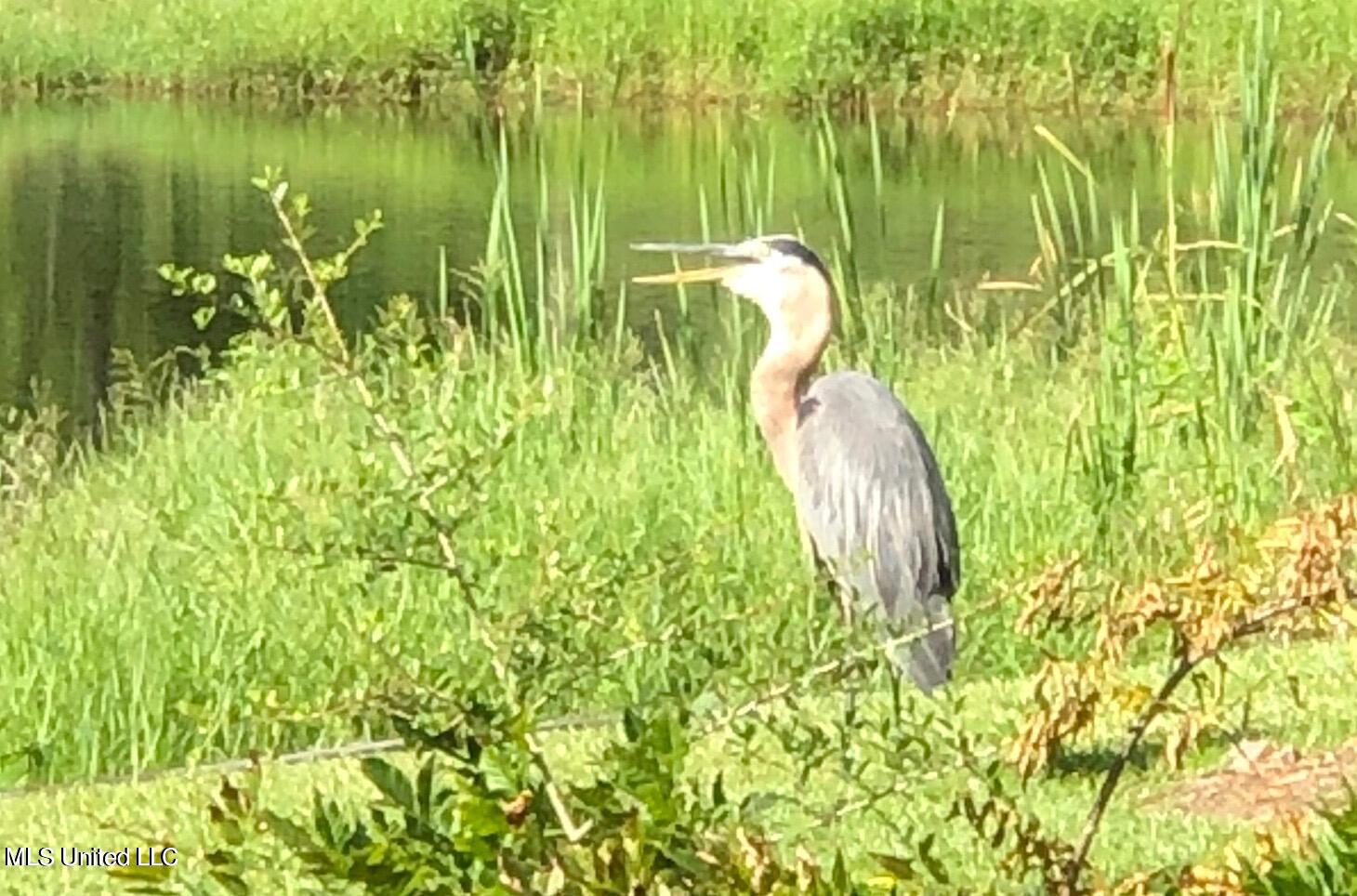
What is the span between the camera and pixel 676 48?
21984mm

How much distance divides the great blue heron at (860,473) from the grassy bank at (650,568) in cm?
16

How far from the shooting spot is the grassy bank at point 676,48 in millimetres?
20891

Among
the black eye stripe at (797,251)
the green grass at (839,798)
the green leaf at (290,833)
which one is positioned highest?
the black eye stripe at (797,251)

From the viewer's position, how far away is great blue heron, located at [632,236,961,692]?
554 cm

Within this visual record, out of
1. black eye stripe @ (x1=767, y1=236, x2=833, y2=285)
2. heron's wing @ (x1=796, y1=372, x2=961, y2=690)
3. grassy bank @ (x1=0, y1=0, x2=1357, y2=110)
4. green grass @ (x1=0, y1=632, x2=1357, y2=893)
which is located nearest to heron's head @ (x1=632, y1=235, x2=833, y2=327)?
black eye stripe @ (x1=767, y1=236, x2=833, y2=285)

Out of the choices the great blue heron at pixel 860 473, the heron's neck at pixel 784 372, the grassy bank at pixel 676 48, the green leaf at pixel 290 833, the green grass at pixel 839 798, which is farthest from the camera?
the grassy bank at pixel 676 48

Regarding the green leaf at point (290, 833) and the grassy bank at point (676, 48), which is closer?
the green leaf at point (290, 833)

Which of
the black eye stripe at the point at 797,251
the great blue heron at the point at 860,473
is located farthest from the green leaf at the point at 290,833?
the black eye stripe at the point at 797,251

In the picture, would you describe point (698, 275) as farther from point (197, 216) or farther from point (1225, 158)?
point (197, 216)

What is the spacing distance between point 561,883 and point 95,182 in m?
16.0

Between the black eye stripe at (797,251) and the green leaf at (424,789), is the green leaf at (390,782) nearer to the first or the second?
the green leaf at (424,789)

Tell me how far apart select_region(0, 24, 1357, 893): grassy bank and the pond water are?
3.25 m

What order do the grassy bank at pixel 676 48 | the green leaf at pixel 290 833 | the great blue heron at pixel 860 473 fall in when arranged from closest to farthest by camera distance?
1. the green leaf at pixel 290 833
2. the great blue heron at pixel 860 473
3. the grassy bank at pixel 676 48

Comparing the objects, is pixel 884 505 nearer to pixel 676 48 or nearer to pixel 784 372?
pixel 784 372
